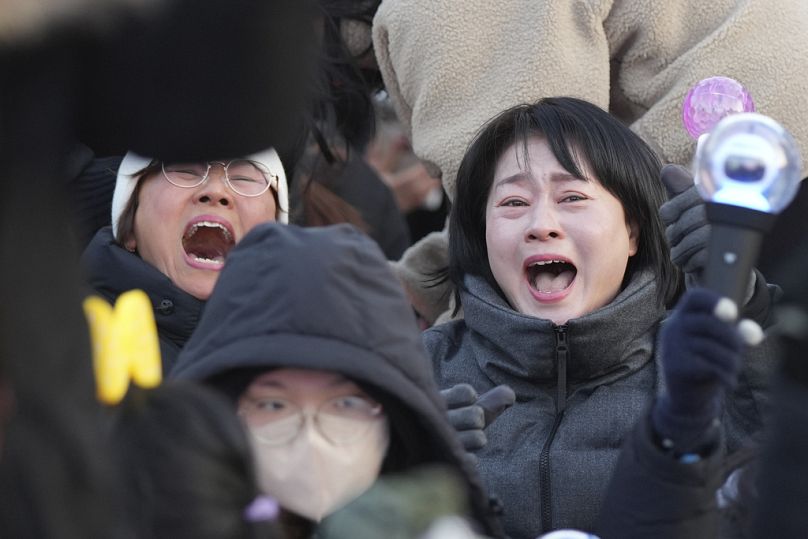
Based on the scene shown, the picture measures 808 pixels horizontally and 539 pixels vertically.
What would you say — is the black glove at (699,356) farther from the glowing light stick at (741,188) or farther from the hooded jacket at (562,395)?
the hooded jacket at (562,395)

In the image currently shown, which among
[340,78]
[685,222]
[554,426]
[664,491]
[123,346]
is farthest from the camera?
[340,78]

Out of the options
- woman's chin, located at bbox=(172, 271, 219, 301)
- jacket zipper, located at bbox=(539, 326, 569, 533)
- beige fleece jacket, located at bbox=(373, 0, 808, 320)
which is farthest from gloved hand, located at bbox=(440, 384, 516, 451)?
beige fleece jacket, located at bbox=(373, 0, 808, 320)

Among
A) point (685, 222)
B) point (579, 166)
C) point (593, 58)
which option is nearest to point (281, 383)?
point (685, 222)

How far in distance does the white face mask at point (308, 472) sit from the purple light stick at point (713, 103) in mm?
985

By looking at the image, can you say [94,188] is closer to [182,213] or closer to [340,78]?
[182,213]

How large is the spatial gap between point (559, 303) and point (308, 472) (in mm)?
1008

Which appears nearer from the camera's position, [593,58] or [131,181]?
[131,181]

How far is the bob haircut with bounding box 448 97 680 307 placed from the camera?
2861 millimetres

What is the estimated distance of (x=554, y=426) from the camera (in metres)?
2.66

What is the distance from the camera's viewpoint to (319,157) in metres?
3.76

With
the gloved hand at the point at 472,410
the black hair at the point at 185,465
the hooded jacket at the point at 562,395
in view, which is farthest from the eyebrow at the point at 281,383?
the hooded jacket at the point at 562,395

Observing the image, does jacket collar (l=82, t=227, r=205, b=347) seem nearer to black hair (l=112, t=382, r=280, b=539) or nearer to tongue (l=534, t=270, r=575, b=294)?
tongue (l=534, t=270, r=575, b=294)

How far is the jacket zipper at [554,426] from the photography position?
2547 millimetres

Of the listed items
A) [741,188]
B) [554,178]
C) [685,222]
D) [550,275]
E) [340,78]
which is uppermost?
[741,188]
